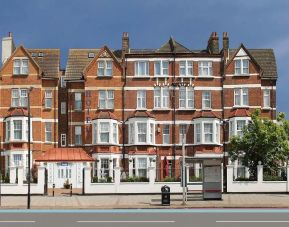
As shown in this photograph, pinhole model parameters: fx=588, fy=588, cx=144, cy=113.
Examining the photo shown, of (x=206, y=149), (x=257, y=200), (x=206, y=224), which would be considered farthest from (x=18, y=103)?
(x=206, y=224)

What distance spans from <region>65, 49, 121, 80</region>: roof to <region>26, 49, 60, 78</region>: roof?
1265 millimetres

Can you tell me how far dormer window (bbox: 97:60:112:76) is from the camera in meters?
60.4

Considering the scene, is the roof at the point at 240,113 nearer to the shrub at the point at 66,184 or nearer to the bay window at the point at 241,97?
the bay window at the point at 241,97

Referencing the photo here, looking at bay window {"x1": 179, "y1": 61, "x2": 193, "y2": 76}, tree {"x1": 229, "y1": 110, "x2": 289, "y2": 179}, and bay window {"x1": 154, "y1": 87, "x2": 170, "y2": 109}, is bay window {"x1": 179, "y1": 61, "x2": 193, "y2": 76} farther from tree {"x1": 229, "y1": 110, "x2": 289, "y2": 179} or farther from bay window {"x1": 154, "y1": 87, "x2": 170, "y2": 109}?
tree {"x1": 229, "y1": 110, "x2": 289, "y2": 179}

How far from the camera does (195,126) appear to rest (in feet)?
196

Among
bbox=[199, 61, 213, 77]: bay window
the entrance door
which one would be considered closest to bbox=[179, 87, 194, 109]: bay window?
bbox=[199, 61, 213, 77]: bay window

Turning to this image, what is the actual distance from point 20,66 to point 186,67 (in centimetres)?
1703

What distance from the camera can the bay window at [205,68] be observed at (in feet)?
198

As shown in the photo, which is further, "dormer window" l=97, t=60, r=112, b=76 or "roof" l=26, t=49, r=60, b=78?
"roof" l=26, t=49, r=60, b=78

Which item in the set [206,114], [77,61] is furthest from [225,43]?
[77,61]

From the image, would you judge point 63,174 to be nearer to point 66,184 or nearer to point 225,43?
point 66,184

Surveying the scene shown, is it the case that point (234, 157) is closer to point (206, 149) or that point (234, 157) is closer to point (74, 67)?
point (206, 149)

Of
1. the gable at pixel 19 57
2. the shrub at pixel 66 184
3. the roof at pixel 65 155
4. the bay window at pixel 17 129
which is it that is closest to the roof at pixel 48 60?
the gable at pixel 19 57

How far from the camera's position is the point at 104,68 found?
198 feet
